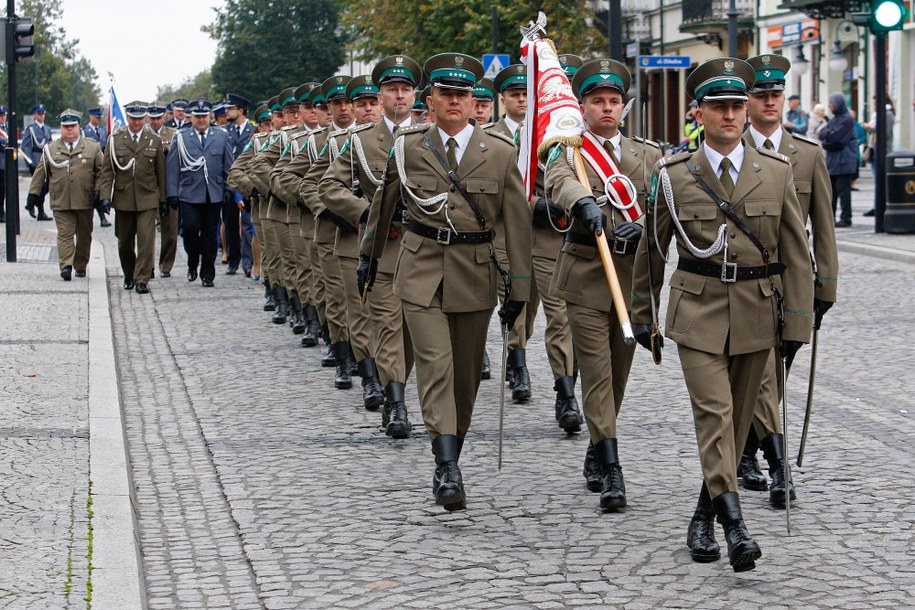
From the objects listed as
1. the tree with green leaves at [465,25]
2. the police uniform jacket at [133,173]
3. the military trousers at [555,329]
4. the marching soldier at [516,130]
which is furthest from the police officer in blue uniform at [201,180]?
the tree with green leaves at [465,25]

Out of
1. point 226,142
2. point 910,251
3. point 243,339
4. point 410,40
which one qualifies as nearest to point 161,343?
point 243,339

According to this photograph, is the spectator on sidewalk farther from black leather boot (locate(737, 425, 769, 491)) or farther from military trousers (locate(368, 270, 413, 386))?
black leather boot (locate(737, 425, 769, 491))

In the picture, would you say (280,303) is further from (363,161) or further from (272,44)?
(272,44)

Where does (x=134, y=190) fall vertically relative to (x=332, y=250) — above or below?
above

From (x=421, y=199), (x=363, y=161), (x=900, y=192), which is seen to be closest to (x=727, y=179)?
(x=421, y=199)

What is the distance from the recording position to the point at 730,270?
6270mm

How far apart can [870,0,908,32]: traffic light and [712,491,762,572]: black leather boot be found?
52.8 feet

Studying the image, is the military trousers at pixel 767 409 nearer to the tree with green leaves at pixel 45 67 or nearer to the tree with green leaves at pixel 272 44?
the tree with green leaves at pixel 45 67

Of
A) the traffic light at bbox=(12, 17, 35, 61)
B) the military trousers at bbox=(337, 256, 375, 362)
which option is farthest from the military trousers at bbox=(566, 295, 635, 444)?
the traffic light at bbox=(12, 17, 35, 61)

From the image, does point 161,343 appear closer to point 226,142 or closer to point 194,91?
point 226,142

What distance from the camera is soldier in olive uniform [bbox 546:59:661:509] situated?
24.2 feet

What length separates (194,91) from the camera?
433ft

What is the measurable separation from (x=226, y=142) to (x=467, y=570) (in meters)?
13.0

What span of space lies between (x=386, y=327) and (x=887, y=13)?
1371cm
